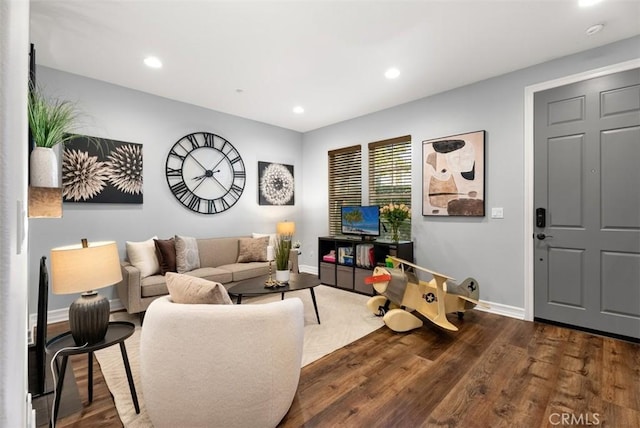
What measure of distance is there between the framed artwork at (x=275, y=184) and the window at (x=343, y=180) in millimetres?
793

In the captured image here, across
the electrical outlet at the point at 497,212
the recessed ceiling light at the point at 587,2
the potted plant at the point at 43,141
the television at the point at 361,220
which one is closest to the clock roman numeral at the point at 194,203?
the television at the point at 361,220

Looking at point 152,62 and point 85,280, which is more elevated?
point 152,62

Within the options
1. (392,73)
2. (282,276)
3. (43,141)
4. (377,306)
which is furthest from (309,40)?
(377,306)

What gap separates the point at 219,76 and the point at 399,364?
342 centimetres

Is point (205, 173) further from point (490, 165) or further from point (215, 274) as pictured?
point (490, 165)

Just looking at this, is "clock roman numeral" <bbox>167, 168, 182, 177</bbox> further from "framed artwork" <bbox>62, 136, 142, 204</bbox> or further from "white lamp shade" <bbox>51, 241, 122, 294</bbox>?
"white lamp shade" <bbox>51, 241, 122, 294</bbox>

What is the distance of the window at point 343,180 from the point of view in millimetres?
4918

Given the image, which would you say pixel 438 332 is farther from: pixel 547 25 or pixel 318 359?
pixel 547 25

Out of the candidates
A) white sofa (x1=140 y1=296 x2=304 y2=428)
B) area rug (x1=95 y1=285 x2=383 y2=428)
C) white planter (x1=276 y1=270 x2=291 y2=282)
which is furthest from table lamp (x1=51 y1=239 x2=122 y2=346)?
white planter (x1=276 y1=270 x2=291 y2=282)

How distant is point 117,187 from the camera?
3.56 metres

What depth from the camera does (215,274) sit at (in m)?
3.54

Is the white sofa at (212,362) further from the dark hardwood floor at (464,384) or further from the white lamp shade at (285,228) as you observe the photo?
the white lamp shade at (285,228)

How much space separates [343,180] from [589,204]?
3.20 meters

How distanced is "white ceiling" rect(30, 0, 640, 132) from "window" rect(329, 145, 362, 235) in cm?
136
